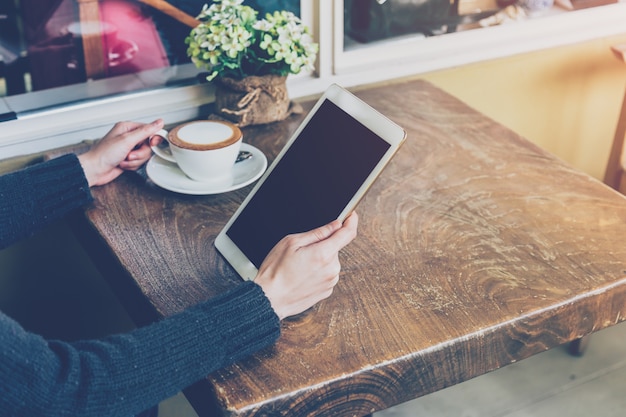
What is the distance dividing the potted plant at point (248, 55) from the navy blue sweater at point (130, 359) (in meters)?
0.61

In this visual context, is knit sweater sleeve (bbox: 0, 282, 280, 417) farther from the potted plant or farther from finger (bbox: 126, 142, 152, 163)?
the potted plant

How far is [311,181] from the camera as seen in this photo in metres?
1.14

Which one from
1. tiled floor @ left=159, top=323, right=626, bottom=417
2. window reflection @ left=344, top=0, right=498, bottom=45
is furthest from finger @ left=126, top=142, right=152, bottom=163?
tiled floor @ left=159, top=323, right=626, bottom=417

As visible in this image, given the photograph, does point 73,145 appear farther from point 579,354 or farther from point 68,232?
point 579,354

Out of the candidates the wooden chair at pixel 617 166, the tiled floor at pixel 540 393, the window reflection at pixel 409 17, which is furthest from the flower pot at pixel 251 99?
the wooden chair at pixel 617 166

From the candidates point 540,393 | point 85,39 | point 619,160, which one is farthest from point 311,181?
point 619,160

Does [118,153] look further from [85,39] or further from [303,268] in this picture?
[303,268]

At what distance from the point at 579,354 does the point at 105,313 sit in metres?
1.24

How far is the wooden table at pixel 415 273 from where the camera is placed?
968 millimetres

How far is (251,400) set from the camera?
2.97ft

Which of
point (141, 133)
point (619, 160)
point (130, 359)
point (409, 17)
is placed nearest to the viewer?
point (130, 359)

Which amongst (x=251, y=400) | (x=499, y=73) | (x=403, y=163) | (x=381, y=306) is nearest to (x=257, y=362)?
(x=251, y=400)

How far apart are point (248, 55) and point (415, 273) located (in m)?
0.63

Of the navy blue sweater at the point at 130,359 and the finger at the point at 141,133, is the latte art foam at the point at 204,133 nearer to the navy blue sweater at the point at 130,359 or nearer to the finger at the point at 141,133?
the finger at the point at 141,133
